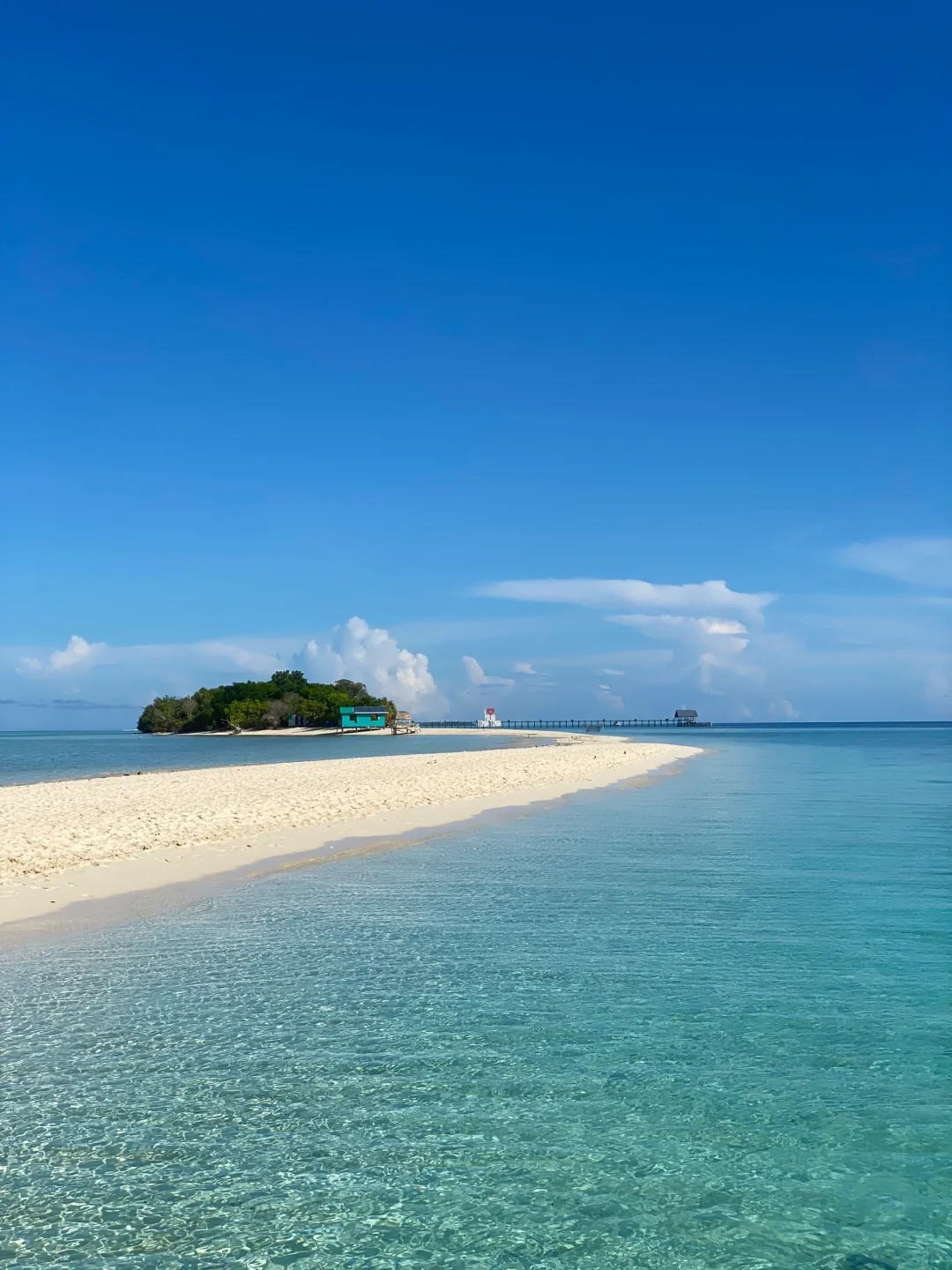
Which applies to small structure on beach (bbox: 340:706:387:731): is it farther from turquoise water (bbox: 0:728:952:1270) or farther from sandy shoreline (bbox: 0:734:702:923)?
turquoise water (bbox: 0:728:952:1270)

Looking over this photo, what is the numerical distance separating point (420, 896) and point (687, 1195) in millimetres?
10443

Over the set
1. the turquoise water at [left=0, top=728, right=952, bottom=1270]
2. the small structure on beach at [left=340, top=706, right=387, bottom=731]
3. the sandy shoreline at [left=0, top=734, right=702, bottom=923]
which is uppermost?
the small structure on beach at [left=340, top=706, right=387, bottom=731]

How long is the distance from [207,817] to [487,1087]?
20.3m

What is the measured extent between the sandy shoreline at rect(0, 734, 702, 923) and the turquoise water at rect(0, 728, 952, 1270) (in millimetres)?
3323

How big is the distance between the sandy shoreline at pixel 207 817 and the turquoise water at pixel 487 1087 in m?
3.32

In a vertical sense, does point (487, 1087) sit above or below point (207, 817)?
below

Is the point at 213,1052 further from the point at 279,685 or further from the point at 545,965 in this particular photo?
the point at 279,685

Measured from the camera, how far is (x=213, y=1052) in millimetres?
8773

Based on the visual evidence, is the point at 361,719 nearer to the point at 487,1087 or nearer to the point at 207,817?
the point at 207,817

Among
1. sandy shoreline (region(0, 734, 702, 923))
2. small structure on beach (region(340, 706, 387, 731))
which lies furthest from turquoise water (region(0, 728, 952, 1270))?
small structure on beach (region(340, 706, 387, 731))

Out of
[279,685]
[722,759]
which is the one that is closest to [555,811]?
[722,759]

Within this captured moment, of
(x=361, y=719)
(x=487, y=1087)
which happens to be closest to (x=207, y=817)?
(x=487, y=1087)

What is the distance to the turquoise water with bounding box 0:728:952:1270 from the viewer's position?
5.80 meters

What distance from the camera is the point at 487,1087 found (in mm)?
7914
